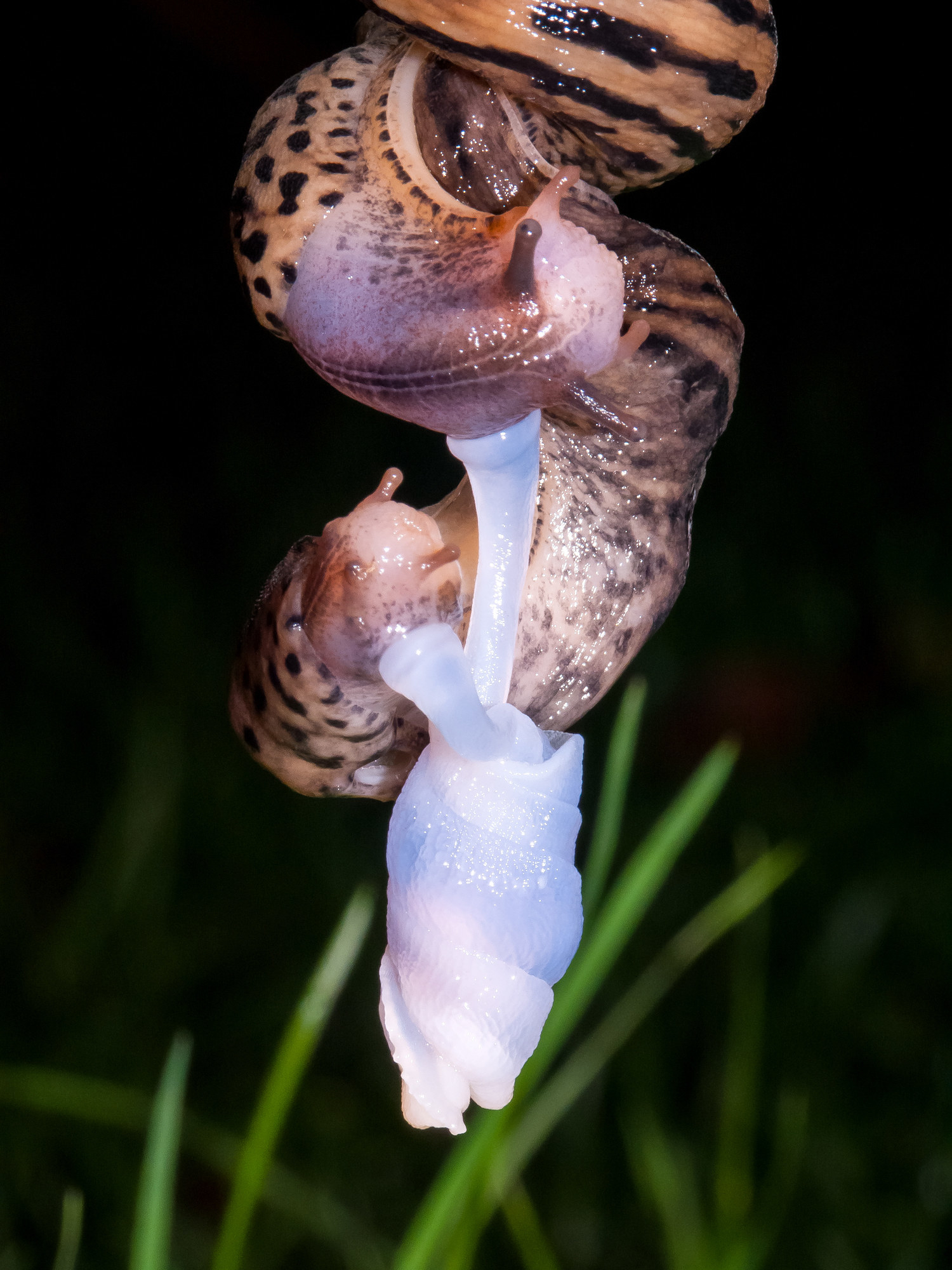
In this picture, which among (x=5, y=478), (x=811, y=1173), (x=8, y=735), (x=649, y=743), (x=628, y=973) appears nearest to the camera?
(x=811, y=1173)

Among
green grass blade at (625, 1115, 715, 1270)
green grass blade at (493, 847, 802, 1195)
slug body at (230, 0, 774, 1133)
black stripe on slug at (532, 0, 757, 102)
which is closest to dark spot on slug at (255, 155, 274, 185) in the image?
slug body at (230, 0, 774, 1133)

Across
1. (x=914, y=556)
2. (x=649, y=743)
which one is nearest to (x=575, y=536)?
(x=649, y=743)

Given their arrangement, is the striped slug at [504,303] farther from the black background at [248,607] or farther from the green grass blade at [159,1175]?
the black background at [248,607]

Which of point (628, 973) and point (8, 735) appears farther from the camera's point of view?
point (8, 735)

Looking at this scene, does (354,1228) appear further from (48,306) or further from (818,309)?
(818,309)

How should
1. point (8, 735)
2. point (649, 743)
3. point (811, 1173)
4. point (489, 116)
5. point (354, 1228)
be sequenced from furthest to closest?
1. point (649, 743)
2. point (8, 735)
3. point (811, 1173)
4. point (354, 1228)
5. point (489, 116)

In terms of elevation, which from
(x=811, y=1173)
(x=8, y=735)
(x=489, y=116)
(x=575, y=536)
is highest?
(x=489, y=116)

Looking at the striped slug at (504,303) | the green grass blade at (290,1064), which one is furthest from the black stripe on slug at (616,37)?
the green grass blade at (290,1064)
